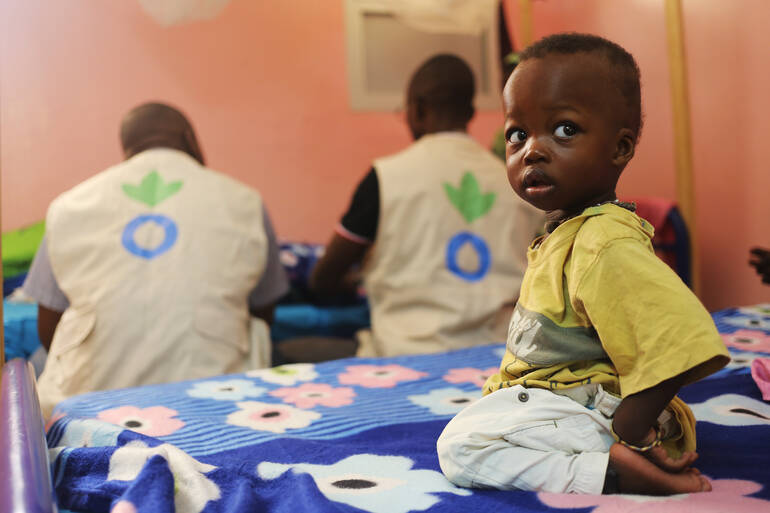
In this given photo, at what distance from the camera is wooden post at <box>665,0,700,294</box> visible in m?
2.20

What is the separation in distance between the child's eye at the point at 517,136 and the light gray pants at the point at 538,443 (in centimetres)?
28

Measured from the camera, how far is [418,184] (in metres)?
1.92

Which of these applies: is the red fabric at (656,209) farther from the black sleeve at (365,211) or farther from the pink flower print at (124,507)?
the pink flower print at (124,507)

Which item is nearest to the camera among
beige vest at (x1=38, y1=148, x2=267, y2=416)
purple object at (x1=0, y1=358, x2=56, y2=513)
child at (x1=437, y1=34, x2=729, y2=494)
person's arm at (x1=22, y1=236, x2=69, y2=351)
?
purple object at (x1=0, y1=358, x2=56, y2=513)

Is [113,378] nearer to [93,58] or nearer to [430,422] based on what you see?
[430,422]

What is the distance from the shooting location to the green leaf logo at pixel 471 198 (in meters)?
1.95

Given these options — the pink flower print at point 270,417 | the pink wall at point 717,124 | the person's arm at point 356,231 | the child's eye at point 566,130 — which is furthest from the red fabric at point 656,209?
the child's eye at point 566,130

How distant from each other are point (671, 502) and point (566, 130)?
39 cm

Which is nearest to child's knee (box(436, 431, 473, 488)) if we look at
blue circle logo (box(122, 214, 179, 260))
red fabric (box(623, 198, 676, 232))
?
blue circle logo (box(122, 214, 179, 260))

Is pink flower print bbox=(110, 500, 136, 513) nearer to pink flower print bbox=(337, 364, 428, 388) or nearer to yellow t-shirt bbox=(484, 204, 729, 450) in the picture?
yellow t-shirt bbox=(484, 204, 729, 450)

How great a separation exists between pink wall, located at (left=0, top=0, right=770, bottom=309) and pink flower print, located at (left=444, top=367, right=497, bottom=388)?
0.94m

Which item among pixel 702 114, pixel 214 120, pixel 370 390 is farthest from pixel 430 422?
pixel 214 120

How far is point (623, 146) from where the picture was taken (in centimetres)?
84

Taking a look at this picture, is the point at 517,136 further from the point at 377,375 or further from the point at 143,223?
the point at 143,223
